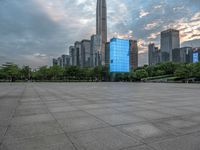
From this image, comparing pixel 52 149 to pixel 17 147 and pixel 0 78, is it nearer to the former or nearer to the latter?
pixel 17 147

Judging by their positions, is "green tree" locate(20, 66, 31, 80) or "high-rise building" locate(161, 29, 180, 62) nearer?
"green tree" locate(20, 66, 31, 80)

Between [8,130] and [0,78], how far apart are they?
9612cm

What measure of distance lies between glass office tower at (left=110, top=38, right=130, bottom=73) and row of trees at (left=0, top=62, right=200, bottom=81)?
1684cm

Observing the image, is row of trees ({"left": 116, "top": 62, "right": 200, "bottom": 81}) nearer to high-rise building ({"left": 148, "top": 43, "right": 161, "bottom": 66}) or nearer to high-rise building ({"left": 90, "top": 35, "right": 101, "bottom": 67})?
high-rise building ({"left": 90, "top": 35, "right": 101, "bottom": 67})

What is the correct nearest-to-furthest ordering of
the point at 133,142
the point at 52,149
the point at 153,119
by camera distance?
the point at 52,149 → the point at 133,142 → the point at 153,119

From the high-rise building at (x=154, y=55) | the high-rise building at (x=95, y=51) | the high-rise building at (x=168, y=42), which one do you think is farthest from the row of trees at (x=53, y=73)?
the high-rise building at (x=154, y=55)

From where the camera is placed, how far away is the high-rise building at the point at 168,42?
176m

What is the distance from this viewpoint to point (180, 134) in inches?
178

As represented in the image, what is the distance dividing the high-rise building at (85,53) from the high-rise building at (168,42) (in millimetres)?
74520

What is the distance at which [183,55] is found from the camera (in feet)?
474

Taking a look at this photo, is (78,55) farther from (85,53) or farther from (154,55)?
(154,55)

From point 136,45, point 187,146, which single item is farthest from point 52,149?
point 136,45

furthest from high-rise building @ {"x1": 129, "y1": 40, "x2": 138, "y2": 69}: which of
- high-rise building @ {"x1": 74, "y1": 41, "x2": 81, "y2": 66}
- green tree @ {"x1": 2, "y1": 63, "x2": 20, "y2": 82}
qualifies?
green tree @ {"x1": 2, "y1": 63, "x2": 20, "y2": 82}

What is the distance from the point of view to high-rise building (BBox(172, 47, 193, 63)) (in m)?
139
